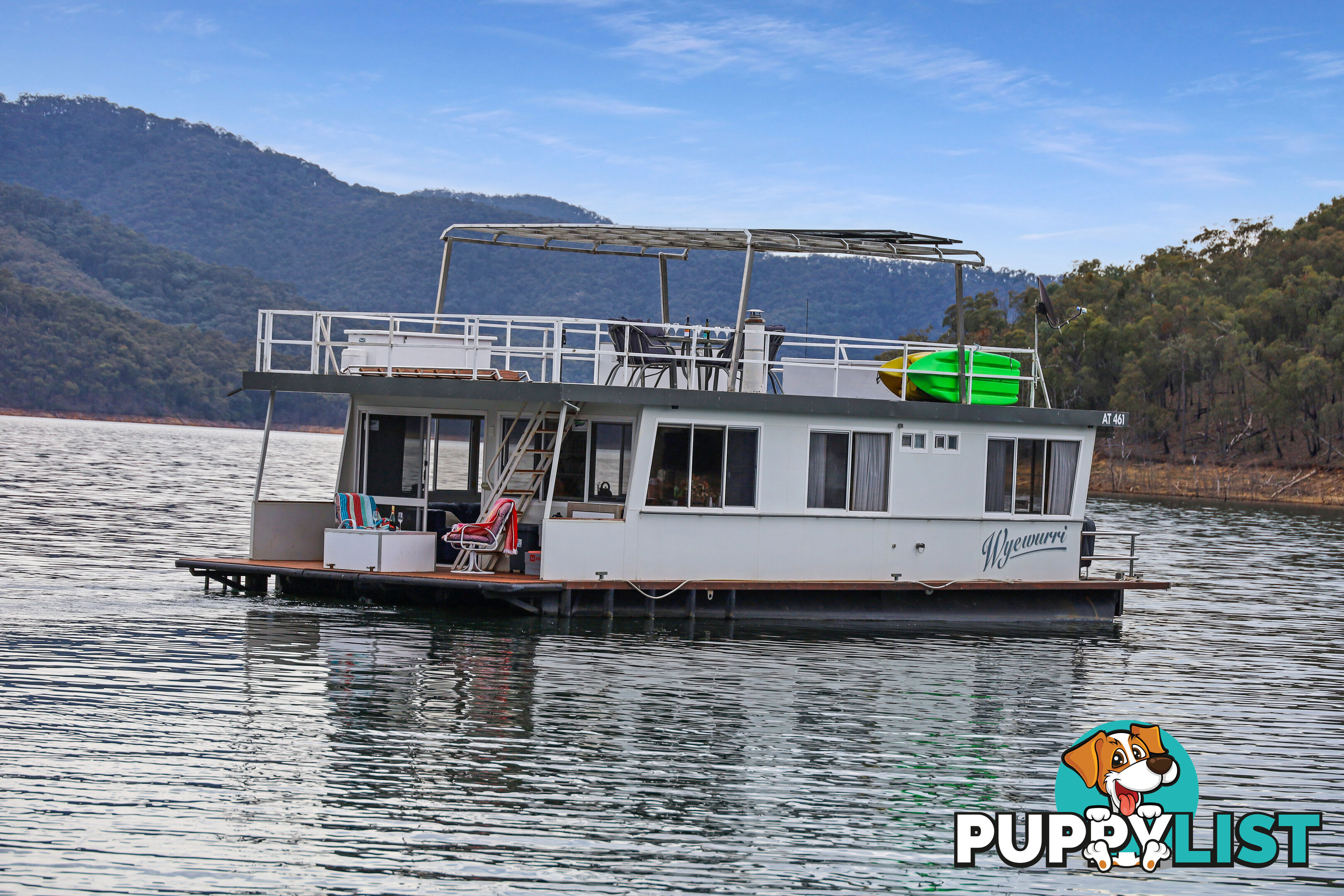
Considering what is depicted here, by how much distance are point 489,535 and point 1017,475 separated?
7.39 metres

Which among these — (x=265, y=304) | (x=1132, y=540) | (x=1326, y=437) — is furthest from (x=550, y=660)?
(x=265, y=304)

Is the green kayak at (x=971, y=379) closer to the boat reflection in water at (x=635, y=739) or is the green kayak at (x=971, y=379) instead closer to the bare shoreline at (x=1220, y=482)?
the boat reflection in water at (x=635, y=739)

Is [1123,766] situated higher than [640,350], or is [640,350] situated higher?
[640,350]

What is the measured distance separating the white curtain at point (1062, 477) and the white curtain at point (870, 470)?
2.66 metres

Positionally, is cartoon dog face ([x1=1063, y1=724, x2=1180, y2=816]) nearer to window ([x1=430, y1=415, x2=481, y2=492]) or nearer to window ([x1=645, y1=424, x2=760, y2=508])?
window ([x1=645, y1=424, x2=760, y2=508])

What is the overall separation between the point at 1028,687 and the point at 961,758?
12.1 feet

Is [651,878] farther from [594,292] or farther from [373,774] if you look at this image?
[594,292]

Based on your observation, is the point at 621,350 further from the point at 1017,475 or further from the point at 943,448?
the point at 1017,475

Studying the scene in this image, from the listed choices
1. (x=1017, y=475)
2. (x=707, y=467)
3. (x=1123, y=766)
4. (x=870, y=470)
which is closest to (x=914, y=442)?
(x=870, y=470)

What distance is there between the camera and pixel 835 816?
31.3ft

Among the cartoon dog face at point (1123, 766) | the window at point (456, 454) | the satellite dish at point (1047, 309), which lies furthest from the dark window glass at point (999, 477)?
the cartoon dog face at point (1123, 766)

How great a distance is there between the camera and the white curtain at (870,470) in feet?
59.3

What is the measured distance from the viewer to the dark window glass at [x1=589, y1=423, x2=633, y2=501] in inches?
706

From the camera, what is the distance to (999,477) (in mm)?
19000
